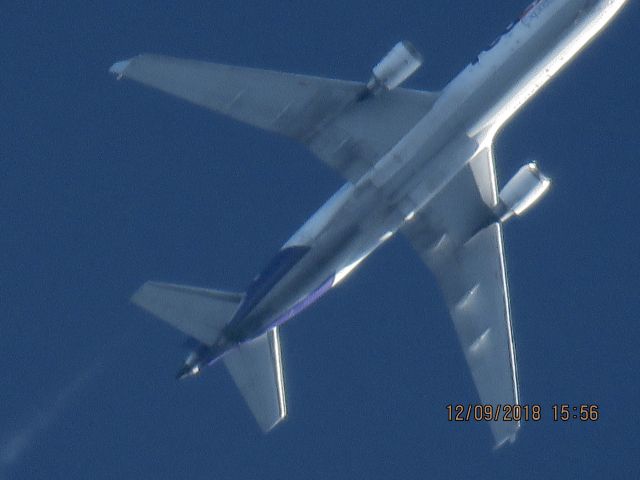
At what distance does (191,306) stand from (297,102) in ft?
31.1

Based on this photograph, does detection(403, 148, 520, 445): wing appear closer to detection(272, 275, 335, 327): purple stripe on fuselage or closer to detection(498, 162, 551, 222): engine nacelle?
detection(498, 162, 551, 222): engine nacelle

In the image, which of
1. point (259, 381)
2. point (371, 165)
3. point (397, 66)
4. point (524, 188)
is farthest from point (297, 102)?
point (259, 381)

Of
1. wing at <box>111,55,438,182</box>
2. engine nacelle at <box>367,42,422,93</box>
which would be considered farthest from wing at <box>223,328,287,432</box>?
engine nacelle at <box>367,42,422,93</box>

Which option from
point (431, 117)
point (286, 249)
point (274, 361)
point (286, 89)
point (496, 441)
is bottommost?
point (496, 441)

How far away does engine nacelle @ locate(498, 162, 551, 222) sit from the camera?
42219 millimetres

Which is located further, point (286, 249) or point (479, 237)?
point (479, 237)

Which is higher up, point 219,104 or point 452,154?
point 219,104

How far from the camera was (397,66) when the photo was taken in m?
41.9

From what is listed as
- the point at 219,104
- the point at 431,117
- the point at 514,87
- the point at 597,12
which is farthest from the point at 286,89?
the point at 597,12

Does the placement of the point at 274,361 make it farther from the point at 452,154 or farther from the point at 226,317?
the point at 452,154

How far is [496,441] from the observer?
149 feet

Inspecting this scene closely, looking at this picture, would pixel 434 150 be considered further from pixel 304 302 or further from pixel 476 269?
pixel 304 302

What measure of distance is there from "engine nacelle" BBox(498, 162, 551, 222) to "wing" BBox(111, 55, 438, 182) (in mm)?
4801

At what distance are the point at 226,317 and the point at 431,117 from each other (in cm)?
1143
